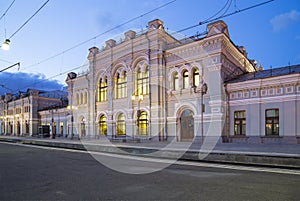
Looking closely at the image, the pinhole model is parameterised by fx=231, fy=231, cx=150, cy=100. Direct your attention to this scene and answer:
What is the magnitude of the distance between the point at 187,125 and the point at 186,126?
0.15 m

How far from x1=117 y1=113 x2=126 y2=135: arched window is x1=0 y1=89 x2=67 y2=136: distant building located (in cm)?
1617

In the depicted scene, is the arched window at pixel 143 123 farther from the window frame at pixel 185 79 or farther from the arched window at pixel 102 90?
the arched window at pixel 102 90

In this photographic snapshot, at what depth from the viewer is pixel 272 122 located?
59.6 ft

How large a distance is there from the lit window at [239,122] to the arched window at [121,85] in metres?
13.1

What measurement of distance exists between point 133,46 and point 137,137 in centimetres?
1016

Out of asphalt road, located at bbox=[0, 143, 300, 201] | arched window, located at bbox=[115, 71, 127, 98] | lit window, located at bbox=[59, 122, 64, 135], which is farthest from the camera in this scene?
lit window, located at bbox=[59, 122, 64, 135]

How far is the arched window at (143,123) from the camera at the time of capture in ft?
81.0

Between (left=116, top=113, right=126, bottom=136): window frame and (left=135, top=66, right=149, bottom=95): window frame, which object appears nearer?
(left=135, top=66, right=149, bottom=95): window frame

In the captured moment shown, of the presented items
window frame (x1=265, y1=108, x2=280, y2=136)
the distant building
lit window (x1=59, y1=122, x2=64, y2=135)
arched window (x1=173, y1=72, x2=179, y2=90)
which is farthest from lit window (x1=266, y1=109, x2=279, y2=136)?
lit window (x1=59, y1=122, x2=64, y2=135)

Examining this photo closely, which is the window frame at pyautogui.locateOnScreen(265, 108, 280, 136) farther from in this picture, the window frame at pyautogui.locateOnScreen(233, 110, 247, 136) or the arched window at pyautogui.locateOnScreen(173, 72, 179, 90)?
the arched window at pyautogui.locateOnScreen(173, 72, 179, 90)

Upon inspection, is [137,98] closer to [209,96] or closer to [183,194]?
[209,96]

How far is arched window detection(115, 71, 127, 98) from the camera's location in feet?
90.8

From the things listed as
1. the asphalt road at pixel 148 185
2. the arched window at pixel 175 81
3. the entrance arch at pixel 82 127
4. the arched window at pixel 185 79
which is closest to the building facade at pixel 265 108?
the arched window at pixel 185 79

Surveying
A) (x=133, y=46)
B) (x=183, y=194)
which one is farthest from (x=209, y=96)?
(x=183, y=194)
